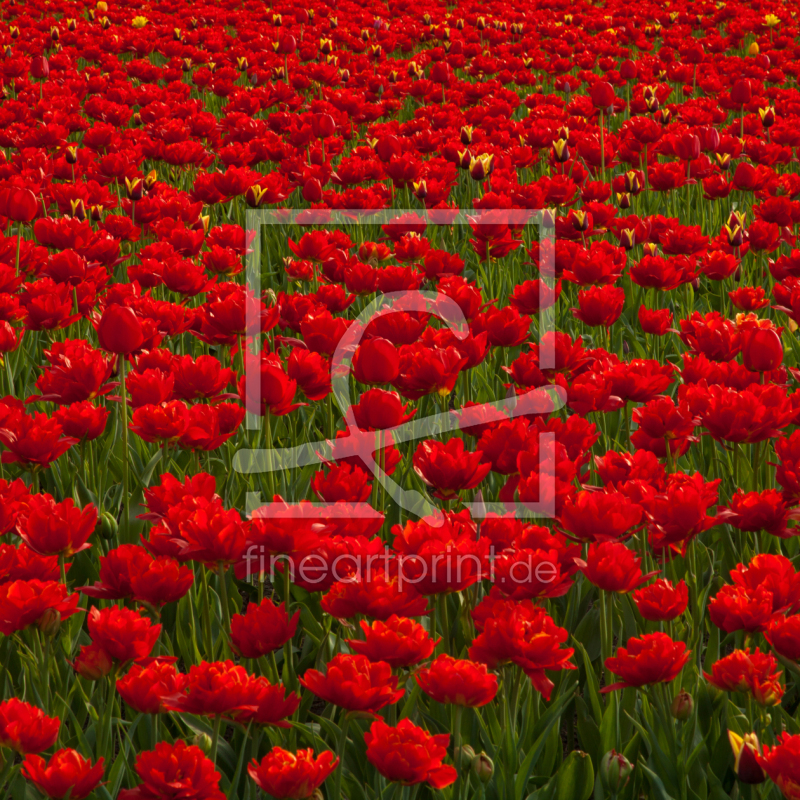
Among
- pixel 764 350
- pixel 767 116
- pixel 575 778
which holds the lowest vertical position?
pixel 575 778

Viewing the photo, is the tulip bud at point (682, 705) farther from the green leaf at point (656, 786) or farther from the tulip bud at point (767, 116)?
the tulip bud at point (767, 116)

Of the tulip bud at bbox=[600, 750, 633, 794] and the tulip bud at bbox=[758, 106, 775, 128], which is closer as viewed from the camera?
the tulip bud at bbox=[600, 750, 633, 794]

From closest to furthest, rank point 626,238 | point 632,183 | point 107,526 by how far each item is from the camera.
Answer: point 107,526
point 626,238
point 632,183

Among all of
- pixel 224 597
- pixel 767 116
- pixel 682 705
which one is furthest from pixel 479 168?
pixel 682 705

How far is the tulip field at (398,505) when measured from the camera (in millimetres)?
1730

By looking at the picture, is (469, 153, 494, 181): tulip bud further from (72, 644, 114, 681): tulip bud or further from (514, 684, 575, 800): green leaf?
(72, 644, 114, 681): tulip bud

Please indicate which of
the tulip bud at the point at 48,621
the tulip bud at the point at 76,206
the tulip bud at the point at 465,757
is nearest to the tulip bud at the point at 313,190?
the tulip bud at the point at 76,206

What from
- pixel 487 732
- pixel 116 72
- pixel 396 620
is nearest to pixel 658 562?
pixel 487 732

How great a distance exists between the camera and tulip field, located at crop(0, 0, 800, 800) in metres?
1.73

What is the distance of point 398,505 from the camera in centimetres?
292

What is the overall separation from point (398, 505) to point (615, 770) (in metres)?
1.26

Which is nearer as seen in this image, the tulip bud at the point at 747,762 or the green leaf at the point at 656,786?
the tulip bud at the point at 747,762

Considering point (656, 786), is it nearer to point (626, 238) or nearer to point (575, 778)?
point (575, 778)

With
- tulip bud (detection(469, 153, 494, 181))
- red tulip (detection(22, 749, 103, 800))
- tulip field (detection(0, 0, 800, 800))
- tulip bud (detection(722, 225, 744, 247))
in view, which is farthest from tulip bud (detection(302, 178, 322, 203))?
red tulip (detection(22, 749, 103, 800))
